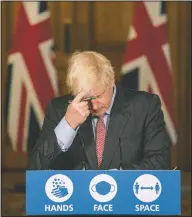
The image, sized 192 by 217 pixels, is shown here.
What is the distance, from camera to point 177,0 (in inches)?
211

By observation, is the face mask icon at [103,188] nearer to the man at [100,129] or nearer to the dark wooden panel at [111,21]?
the man at [100,129]

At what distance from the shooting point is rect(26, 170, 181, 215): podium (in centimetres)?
159

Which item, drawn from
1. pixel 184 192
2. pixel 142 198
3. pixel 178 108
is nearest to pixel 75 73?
pixel 142 198

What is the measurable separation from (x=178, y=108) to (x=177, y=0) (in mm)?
1078

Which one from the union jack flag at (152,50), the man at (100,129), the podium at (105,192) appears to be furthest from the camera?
the union jack flag at (152,50)

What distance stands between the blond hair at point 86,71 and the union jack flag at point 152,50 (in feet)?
10.8

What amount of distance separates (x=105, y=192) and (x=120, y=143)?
0.45 metres

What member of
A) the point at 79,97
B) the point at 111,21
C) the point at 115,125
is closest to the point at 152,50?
the point at 111,21

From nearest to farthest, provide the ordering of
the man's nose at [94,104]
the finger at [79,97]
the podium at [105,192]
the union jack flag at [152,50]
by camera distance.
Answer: the podium at [105,192], the finger at [79,97], the man's nose at [94,104], the union jack flag at [152,50]

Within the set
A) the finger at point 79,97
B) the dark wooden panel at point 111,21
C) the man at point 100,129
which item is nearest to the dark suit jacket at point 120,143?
the man at point 100,129

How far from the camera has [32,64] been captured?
17.3 feet

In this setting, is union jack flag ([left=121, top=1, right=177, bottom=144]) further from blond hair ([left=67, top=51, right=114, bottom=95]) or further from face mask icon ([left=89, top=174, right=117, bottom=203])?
face mask icon ([left=89, top=174, right=117, bottom=203])

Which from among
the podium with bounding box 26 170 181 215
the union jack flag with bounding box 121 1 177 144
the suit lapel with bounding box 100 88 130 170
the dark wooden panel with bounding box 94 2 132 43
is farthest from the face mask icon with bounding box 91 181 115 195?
the dark wooden panel with bounding box 94 2 132 43

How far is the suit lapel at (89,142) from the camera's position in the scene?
1997 mm
